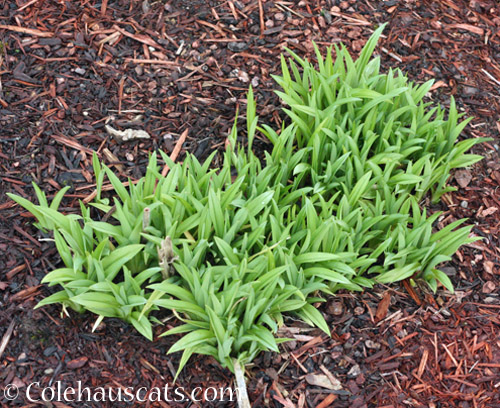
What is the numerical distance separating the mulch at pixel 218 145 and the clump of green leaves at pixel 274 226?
0.14 m

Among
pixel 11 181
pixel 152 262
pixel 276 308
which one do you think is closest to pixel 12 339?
pixel 152 262

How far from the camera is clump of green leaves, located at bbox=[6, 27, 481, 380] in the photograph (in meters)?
2.34

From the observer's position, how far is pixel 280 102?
3.34m

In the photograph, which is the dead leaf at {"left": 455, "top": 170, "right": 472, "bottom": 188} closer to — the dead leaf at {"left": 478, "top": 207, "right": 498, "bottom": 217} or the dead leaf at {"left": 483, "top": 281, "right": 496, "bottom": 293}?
the dead leaf at {"left": 478, "top": 207, "right": 498, "bottom": 217}

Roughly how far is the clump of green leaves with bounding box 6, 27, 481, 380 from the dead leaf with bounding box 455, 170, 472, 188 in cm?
14

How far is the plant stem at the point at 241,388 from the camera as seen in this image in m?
2.25

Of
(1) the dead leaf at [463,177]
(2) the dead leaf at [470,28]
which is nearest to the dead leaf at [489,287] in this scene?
(1) the dead leaf at [463,177]

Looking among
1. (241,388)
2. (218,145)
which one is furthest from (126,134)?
(241,388)

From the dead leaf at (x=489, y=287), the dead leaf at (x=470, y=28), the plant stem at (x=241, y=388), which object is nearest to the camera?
the plant stem at (x=241, y=388)

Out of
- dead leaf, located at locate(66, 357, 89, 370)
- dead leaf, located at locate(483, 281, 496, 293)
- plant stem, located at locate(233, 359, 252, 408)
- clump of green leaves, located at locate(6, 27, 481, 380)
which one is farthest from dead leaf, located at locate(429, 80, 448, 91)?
dead leaf, located at locate(66, 357, 89, 370)

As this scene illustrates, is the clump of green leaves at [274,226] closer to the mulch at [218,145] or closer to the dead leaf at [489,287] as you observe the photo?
the mulch at [218,145]

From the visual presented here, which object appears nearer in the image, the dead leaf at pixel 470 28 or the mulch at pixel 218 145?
the mulch at pixel 218 145

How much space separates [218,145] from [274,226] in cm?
80

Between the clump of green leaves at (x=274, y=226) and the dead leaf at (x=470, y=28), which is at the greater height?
the dead leaf at (x=470, y=28)
